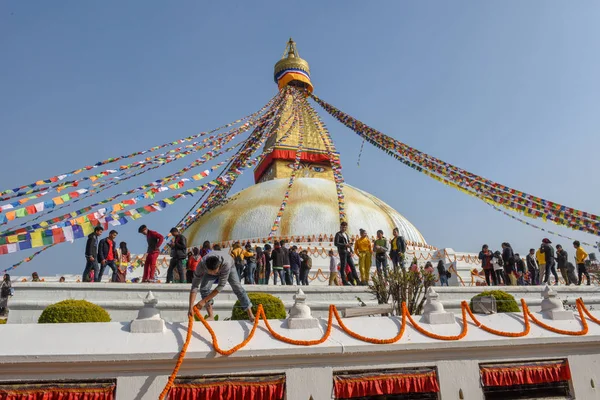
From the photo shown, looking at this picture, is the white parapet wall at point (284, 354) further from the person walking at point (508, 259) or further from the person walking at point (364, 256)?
the person walking at point (508, 259)

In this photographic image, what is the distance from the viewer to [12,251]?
6699 mm

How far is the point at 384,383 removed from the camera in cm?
391

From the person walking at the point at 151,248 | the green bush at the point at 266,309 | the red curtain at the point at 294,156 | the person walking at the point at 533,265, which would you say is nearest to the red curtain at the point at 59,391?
the green bush at the point at 266,309

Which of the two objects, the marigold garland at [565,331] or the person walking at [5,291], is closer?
the marigold garland at [565,331]

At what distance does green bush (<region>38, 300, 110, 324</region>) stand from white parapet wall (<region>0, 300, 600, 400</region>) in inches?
39.7

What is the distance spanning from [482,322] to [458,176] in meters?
8.44

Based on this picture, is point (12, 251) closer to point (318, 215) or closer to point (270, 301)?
point (270, 301)

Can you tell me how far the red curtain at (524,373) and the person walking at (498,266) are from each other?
5682mm

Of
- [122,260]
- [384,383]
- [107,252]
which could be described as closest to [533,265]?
[384,383]

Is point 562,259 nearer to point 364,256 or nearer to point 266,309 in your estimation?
point 364,256

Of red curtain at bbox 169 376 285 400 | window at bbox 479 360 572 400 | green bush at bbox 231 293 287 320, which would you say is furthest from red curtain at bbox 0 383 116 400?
window at bbox 479 360 572 400

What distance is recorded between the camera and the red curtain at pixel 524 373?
4.14 meters

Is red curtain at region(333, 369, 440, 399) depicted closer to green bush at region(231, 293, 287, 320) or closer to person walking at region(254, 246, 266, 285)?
green bush at region(231, 293, 287, 320)

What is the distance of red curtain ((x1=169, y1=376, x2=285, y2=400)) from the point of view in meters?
3.53
